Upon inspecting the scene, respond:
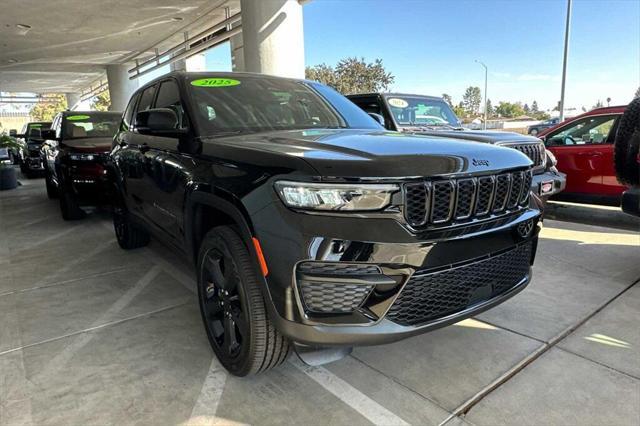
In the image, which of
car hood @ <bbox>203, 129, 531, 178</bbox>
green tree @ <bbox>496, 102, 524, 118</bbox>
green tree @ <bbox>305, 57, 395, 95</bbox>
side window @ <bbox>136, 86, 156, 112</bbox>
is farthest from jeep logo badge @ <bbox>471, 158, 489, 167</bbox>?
green tree @ <bbox>496, 102, 524, 118</bbox>

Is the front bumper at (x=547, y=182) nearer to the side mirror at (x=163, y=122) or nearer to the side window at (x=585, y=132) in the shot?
the side window at (x=585, y=132)

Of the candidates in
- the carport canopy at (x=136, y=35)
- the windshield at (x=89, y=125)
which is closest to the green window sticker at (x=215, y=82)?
the windshield at (x=89, y=125)

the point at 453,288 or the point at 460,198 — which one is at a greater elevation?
the point at 460,198

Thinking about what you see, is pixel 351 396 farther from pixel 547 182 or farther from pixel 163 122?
pixel 547 182

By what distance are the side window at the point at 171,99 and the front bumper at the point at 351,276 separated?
1.38 meters

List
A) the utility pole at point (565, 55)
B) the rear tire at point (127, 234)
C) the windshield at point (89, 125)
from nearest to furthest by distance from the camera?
the rear tire at point (127, 234), the windshield at point (89, 125), the utility pole at point (565, 55)

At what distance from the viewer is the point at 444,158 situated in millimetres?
2182

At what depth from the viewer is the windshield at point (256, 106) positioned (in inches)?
123

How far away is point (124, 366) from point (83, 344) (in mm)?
502

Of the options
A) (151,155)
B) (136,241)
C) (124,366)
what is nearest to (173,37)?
(136,241)

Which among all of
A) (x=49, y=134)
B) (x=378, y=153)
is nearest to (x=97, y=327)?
(x=378, y=153)

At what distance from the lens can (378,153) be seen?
2.18 metres

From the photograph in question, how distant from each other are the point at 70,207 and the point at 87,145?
1.18m

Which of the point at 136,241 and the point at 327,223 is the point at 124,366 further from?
the point at 136,241
